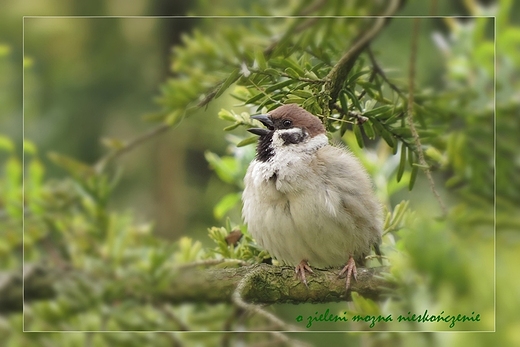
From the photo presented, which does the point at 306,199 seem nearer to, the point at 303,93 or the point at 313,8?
the point at 303,93

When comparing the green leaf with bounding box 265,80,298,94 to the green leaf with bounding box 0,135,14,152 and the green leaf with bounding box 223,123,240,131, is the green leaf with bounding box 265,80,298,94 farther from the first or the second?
the green leaf with bounding box 0,135,14,152

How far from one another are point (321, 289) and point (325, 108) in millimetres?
569

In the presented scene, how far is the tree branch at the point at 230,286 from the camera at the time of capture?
1.87m

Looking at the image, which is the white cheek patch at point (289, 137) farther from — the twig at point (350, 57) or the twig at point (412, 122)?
→ the twig at point (412, 122)

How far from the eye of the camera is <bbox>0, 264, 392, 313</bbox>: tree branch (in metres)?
1.87

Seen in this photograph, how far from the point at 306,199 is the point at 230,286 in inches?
17.2

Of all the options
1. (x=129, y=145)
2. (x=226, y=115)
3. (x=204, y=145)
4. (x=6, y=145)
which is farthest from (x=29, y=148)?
(x=226, y=115)

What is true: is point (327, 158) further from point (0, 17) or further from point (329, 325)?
point (0, 17)

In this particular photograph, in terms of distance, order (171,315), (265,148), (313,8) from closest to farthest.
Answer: (265,148), (313,8), (171,315)

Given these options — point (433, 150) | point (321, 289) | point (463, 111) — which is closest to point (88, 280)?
point (321, 289)

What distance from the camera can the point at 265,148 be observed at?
1815 millimetres

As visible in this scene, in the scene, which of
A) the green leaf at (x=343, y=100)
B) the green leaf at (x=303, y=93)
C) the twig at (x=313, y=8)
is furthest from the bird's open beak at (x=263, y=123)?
the twig at (x=313, y=8)

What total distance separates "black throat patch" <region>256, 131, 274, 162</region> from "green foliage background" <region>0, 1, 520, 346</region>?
83mm

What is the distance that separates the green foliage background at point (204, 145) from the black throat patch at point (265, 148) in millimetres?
83
